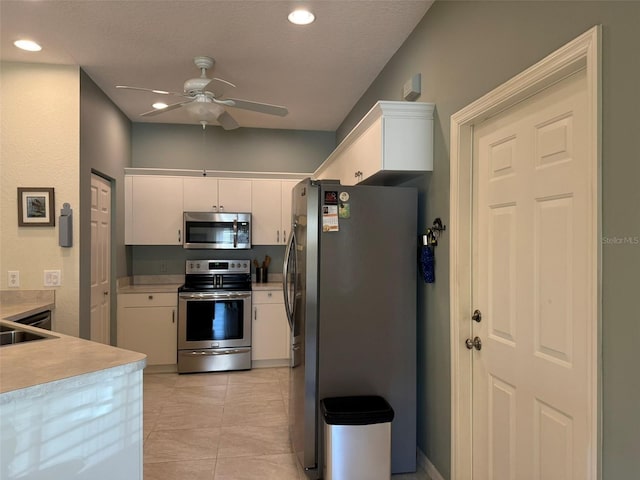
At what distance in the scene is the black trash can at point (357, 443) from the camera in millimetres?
2199

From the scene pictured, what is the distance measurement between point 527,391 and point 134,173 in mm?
4329

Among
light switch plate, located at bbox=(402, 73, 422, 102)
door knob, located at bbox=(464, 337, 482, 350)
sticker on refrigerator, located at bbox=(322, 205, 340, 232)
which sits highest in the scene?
light switch plate, located at bbox=(402, 73, 422, 102)

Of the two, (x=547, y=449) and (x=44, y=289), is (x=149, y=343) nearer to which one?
(x=44, y=289)

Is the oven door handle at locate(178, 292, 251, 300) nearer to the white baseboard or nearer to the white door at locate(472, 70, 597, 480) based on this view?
Answer: the white baseboard

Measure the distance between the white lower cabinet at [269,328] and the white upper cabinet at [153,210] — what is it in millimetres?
1200

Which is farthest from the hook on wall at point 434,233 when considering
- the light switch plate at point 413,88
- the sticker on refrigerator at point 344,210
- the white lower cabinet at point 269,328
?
the white lower cabinet at point 269,328

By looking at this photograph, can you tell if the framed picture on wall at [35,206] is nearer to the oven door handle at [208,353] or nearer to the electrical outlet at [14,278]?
the electrical outlet at [14,278]

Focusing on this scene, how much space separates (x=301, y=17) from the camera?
8.23 feet

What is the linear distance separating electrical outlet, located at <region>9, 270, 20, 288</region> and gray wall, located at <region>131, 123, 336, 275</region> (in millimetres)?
1646

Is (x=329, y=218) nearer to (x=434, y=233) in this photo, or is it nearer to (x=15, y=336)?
(x=434, y=233)

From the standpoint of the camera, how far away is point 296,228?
2721mm

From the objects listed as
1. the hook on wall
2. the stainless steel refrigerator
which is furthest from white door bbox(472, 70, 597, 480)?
the stainless steel refrigerator

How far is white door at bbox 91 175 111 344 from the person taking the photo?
372cm

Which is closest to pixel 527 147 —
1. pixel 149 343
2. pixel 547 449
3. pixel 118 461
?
pixel 547 449
